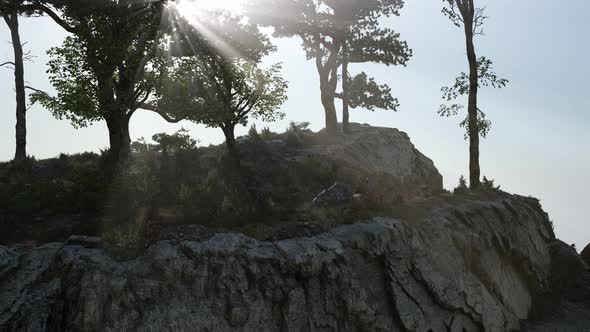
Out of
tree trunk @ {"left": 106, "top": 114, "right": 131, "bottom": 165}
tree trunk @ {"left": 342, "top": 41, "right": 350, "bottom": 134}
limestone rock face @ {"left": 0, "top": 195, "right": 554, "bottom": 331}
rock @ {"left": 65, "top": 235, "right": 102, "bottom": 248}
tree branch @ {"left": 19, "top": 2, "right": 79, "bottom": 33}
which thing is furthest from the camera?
tree trunk @ {"left": 342, "top": 41, "right": 350, "bottom": 134}

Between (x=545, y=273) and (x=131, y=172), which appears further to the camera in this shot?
(x=545, y=273)

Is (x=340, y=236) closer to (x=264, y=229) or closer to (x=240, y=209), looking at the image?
(x=264, y=229)

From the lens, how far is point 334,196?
1788 cm

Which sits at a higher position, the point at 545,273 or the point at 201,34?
the point at 201,34

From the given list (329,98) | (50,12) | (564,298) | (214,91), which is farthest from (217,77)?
(564,298)

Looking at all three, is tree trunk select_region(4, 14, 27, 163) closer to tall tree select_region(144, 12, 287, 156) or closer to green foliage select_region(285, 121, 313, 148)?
tall tree select_region(144, 12, 287, 156)

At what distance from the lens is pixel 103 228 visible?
13.8 metres

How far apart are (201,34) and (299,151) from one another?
29.8 ft

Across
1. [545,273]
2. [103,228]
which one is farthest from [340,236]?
[545,273]

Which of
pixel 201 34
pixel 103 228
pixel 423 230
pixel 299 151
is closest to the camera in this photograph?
pixel 103 228

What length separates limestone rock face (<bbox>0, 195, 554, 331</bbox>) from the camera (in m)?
10.7

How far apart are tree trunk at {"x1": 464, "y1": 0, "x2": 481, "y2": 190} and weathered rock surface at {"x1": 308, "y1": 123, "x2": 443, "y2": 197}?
2193 millimetres

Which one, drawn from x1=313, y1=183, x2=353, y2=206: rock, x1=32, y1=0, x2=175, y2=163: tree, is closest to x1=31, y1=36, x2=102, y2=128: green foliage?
x1=32, y1=0, x2=175, y2=163: tree

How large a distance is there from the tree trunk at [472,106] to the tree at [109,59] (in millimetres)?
16597
